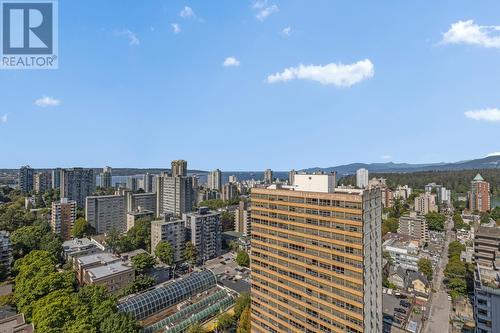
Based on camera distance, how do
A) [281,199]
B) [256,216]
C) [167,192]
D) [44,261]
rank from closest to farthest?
[281,199] < [256,216] < [44,261] < [167,192]

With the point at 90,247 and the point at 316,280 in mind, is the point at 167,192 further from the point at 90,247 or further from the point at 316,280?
the point at 316,280

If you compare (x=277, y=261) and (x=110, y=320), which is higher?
(x=277, y=261)

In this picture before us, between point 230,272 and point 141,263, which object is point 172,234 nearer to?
point 141,263

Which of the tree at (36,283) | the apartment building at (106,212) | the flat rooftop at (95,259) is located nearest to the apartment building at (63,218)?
the apartment building at (106,212)

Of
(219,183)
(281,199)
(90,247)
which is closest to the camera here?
(281,199)

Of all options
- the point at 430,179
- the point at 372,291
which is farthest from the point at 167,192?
the point at 430,179

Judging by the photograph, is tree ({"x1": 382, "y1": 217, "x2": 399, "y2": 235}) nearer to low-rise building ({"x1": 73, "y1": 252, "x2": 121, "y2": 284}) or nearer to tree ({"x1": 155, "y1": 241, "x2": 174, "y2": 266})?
tree ({"x1": 155, "y1": 241, "x2": 174, "y2": 266})

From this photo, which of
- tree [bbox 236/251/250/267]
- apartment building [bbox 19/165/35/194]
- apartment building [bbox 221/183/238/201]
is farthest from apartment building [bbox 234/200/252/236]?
apartment building [bbox 19/165/35/194]
